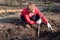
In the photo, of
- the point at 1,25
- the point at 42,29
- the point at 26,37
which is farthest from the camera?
the point at 1,25

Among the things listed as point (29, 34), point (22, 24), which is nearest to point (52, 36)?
point (29, 34)

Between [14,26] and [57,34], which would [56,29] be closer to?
[57,34]

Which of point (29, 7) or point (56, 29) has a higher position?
point (29, 7)

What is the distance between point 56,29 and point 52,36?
30.5 inches

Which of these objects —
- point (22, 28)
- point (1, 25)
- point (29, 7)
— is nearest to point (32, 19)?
point (22, 28)

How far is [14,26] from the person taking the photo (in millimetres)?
10023

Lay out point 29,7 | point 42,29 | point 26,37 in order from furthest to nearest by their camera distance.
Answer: point 42,29
point 26,37
point 29,7

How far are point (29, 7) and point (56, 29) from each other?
1.92 m

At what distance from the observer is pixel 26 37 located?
892cm

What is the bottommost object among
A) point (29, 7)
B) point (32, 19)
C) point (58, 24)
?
point (58, 24)

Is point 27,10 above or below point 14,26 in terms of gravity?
above

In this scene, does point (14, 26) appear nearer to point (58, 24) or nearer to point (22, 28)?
point (22, 28)

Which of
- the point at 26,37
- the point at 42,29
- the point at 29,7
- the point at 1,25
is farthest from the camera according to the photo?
the point at 1,25

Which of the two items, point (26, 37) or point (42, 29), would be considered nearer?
point (26, 37)
